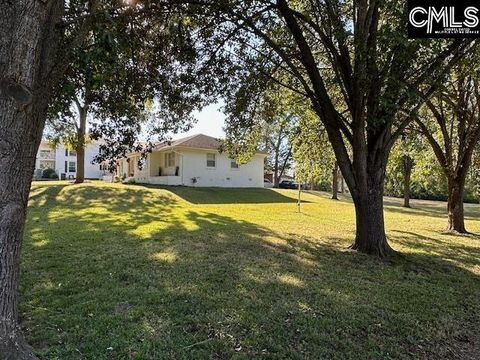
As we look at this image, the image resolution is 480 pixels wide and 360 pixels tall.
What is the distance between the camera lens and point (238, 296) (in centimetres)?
488

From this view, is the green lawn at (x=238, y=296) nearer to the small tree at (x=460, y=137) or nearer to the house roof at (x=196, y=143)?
the small tree at (x=460, y=137)

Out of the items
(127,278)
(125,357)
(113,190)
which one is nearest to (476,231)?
(127,278)

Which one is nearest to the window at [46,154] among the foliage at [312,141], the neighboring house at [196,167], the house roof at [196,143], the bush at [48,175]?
the bush at [48,175]

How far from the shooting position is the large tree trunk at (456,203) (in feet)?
40.4

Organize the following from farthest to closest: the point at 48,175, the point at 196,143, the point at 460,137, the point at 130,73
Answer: the point at 48,175 → the point at 196,143 → the point at 460,137 → the point at 130,73

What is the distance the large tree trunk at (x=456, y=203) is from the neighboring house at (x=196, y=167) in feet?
52.5

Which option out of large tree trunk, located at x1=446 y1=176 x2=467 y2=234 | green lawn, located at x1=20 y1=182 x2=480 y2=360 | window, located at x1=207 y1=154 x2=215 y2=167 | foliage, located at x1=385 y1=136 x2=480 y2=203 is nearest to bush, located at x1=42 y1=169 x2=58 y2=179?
window, located at x1=207 y1=154 x2=215 y2=167

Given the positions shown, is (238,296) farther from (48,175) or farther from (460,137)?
(48,175)

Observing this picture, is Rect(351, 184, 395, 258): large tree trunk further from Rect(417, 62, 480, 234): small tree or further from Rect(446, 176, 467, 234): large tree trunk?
Rect(446, 176, 467, 234): large tree trunk

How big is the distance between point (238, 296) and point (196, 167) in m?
21.8

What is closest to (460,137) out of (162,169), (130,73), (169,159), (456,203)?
(456,203)

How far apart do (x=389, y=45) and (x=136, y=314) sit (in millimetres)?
5125

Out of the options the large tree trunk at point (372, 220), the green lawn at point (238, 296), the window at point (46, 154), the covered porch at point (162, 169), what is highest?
the window at point (46, 154)

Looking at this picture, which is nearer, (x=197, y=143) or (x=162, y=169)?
(x=197, y=143)
